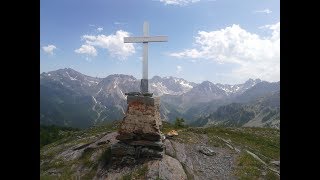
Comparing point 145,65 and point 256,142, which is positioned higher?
point 145,65

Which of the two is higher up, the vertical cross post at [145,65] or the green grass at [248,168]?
the vertical cross post at [145,65]

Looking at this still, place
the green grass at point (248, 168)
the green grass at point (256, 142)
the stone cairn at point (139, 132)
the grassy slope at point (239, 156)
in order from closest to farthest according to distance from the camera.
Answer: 1. the stone cairn at point (139, 132)
2. the green grass at point (248, 168)
3. the grassy slope at point (239, 156)
4. the green grass at point (256, 142)

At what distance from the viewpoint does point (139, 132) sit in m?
24.5

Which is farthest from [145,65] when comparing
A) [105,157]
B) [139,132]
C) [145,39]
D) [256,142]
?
[256,142]

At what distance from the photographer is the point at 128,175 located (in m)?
23.5

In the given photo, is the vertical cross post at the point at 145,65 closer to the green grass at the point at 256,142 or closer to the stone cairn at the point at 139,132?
the stone cairn at the point at 139,132

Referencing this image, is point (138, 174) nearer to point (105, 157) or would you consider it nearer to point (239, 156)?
point (105, 157)

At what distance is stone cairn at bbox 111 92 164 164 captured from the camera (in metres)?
24.1

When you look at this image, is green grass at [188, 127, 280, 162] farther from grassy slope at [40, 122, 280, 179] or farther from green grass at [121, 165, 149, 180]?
green grass at [121, 165, 149, 180]

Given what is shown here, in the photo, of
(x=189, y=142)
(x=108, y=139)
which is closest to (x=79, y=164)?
(x=108, y=139)

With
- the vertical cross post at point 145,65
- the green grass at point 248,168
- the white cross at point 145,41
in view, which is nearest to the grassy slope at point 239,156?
the green grass at point 248,168

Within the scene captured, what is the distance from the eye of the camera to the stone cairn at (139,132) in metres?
24.1
